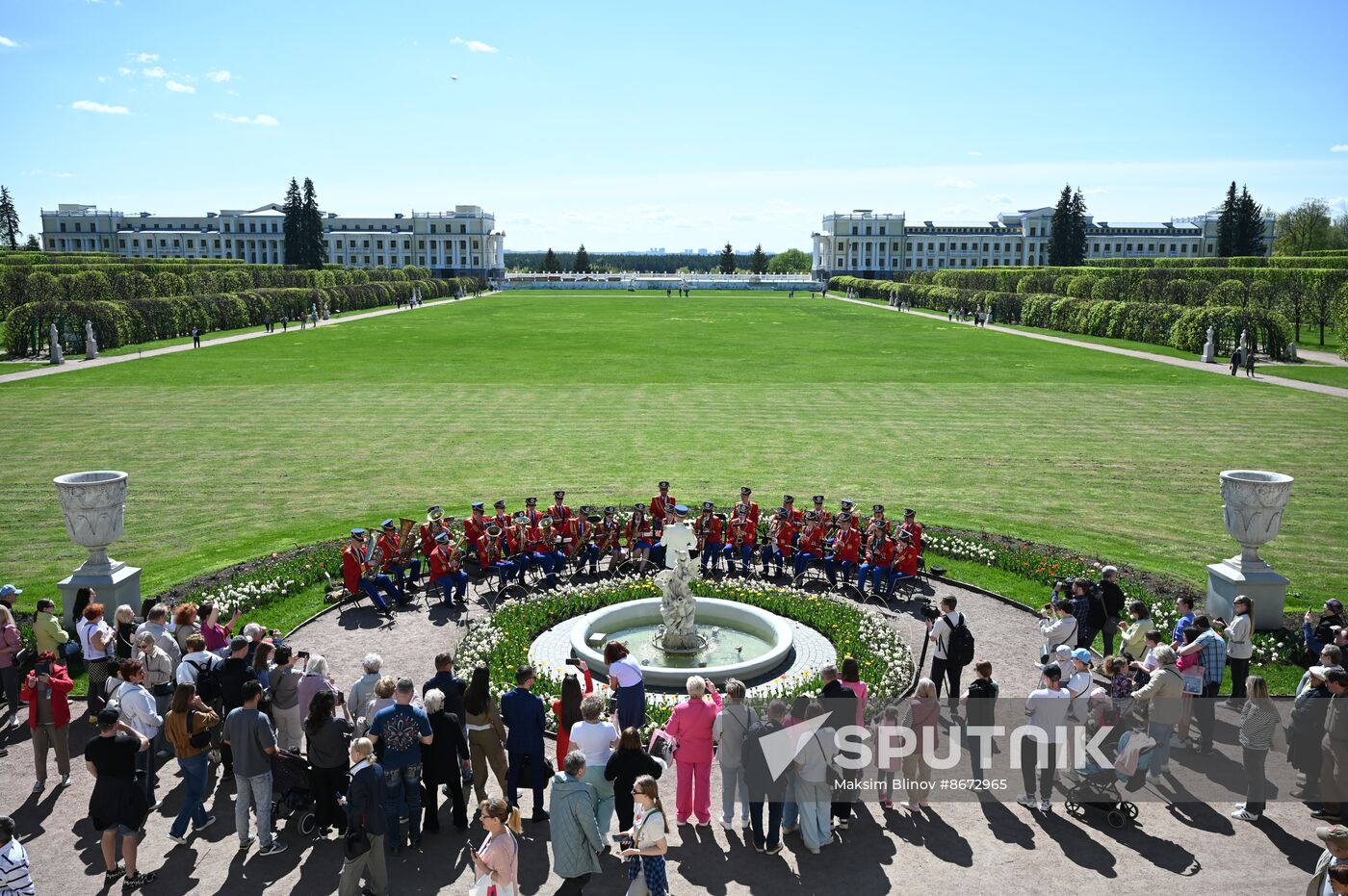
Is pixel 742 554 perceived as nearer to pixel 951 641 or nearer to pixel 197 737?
pixel 951 641

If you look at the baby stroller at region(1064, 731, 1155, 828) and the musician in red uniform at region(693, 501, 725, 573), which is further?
the musician in red uniform at region(693, 501, 725, 573)

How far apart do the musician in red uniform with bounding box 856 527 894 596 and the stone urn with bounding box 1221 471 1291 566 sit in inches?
184

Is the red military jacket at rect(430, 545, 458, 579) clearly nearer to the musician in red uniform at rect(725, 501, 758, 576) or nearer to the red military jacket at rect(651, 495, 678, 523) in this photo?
→ the red military jacket at rect(651, 495, 678, 523)

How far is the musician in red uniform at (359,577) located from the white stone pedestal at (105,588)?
278 centimetres

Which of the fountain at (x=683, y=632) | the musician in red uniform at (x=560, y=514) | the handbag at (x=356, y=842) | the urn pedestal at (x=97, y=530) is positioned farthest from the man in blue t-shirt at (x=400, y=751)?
the musician in red uniform at (x=560, y=514)

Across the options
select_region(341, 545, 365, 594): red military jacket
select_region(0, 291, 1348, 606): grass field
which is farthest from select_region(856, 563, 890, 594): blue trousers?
select_region(341, 545, 365, 594): red military jacket

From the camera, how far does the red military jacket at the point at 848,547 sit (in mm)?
15016

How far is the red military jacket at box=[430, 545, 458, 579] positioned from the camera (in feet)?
46.4

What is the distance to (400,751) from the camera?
8.06 m

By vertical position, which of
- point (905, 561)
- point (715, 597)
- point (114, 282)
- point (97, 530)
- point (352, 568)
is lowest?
point (715, 597)

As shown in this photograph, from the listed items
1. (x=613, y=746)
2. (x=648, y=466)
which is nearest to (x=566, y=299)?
(x=648, y=466)

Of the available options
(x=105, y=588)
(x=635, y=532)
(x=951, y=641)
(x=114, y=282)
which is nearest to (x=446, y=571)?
(x=635, y=532)

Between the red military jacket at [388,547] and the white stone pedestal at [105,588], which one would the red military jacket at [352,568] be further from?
the white stone pedestal at [105,588]

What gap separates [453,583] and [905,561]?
7.10 m
